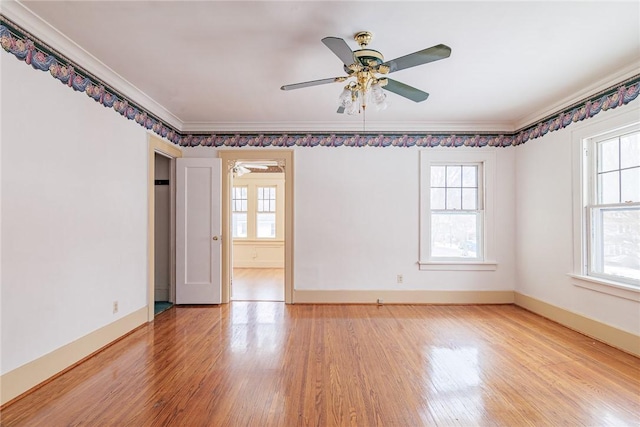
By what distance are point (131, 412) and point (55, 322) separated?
3.25 ft

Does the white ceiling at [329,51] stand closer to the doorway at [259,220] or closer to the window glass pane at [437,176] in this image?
the window glass pane at [437,176]

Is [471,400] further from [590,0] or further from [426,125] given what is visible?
[426,125]

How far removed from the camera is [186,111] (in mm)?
3992

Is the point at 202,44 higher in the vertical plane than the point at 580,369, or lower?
higher

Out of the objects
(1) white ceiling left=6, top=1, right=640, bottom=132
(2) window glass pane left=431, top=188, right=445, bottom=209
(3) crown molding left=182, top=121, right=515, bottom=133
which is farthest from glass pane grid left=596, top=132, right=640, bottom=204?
(2) window glass pane left=431, top=188, right=445, bottom=209

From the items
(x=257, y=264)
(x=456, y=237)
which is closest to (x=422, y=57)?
(x=456, y=237)

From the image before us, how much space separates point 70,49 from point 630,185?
4.96 meters

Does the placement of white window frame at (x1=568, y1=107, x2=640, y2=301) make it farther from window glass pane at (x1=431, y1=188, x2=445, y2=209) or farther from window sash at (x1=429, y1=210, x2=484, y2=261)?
window glass pane at (x1=431, y1=188, x2=445, y2=209)

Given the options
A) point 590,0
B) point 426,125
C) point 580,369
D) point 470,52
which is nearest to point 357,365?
point 580,369

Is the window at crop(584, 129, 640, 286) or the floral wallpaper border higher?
the floral wallpaper border

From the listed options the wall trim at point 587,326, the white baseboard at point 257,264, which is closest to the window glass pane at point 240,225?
the white baseboard at point 257,264

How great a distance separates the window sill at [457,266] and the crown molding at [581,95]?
1.95m

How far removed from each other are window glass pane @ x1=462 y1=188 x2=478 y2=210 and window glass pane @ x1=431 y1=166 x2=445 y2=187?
36 centimetres

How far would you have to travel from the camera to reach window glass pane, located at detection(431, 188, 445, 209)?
4523mm
